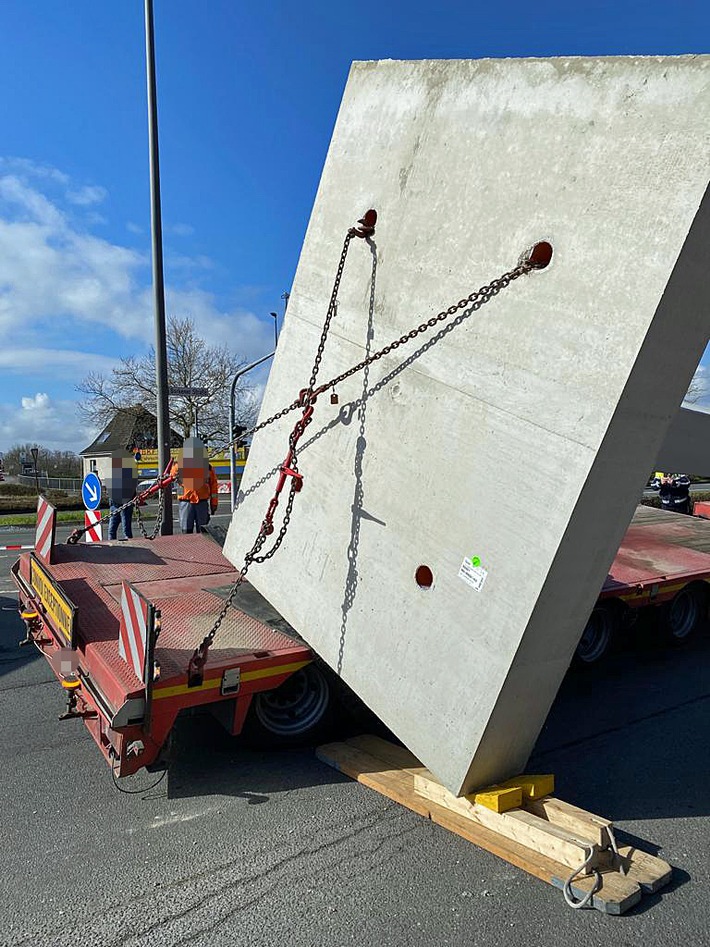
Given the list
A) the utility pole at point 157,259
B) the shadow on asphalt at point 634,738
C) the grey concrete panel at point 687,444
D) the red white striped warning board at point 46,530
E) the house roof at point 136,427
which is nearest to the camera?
the shadow on asphalt at point 634,738

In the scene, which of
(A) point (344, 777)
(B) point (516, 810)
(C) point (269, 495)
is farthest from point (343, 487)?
(B) point (516, 810)

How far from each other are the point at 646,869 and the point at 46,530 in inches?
175

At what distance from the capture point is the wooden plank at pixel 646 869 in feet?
9.79

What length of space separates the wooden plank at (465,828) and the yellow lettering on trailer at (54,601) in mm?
1645

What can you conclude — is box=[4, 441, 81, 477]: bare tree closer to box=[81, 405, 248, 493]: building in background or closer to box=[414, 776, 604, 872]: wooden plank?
box=[81, 405, 248, 493]: building in background

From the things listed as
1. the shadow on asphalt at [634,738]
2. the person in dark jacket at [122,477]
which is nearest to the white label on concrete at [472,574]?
the shadow on asphalt at [634,738]

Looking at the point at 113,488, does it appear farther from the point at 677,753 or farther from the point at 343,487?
the point at 677,753

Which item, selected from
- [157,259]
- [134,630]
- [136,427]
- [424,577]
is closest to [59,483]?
[136,427]

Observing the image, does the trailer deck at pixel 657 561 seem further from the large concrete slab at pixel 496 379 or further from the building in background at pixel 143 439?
the building in background at pixel 143 439

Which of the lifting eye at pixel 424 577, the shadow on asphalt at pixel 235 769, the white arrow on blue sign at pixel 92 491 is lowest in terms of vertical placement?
the shadow on asphalt at pixel 235 769

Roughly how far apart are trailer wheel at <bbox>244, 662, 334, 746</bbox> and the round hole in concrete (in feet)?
8.39

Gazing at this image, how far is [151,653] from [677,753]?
11.0 ft

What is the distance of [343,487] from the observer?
414 cm

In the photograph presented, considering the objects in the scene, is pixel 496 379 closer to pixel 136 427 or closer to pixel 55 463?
pixel 136 427
